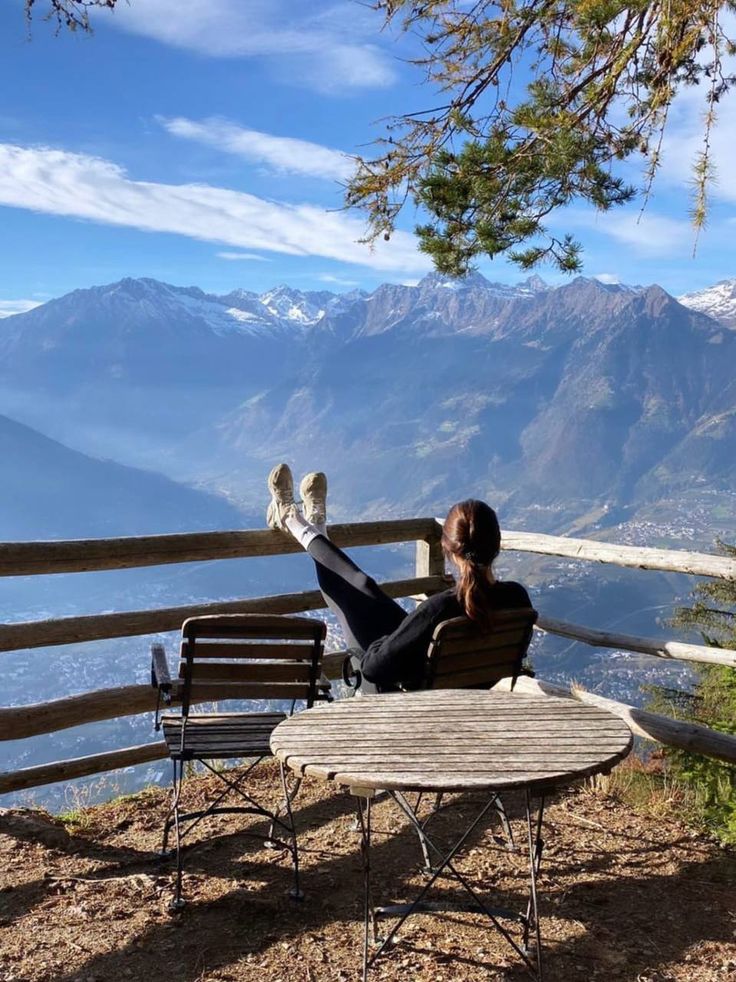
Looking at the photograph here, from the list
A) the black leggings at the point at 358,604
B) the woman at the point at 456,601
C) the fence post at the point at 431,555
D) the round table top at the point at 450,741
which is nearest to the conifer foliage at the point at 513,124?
the fence post at the point at 431,555

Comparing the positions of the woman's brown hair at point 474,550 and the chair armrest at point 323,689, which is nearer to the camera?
the woman's brown hair at point 474,550

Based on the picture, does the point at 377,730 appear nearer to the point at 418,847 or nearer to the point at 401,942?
the point at 401,942

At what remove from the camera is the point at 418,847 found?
3500 millimetres

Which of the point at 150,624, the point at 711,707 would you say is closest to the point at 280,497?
the point at 150,624

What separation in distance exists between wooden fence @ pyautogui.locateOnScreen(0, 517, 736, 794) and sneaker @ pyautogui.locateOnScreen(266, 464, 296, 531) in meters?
0.10

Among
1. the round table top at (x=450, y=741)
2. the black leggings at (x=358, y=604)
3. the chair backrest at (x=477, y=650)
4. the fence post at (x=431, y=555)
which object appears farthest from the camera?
the fence post at (x=431, y=555)

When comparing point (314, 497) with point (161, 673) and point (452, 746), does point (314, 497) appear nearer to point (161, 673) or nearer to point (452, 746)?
point (161, 673)

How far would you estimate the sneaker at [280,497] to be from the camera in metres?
4.30

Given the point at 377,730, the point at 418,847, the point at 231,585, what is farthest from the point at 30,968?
the point at 231,585

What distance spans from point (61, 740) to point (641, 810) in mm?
99517

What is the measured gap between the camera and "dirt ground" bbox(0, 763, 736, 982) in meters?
2.57

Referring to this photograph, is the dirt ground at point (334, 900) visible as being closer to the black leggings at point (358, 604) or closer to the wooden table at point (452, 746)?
the wooden table at point (452, 746)

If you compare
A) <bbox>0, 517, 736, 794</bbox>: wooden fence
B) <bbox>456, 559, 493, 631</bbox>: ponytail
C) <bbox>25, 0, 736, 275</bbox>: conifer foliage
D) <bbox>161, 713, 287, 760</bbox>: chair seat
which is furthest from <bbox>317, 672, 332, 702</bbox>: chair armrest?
<bbox>25, 0, 736, 275</bbox>: conifer foliage

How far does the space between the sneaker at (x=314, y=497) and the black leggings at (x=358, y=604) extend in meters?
0.59
